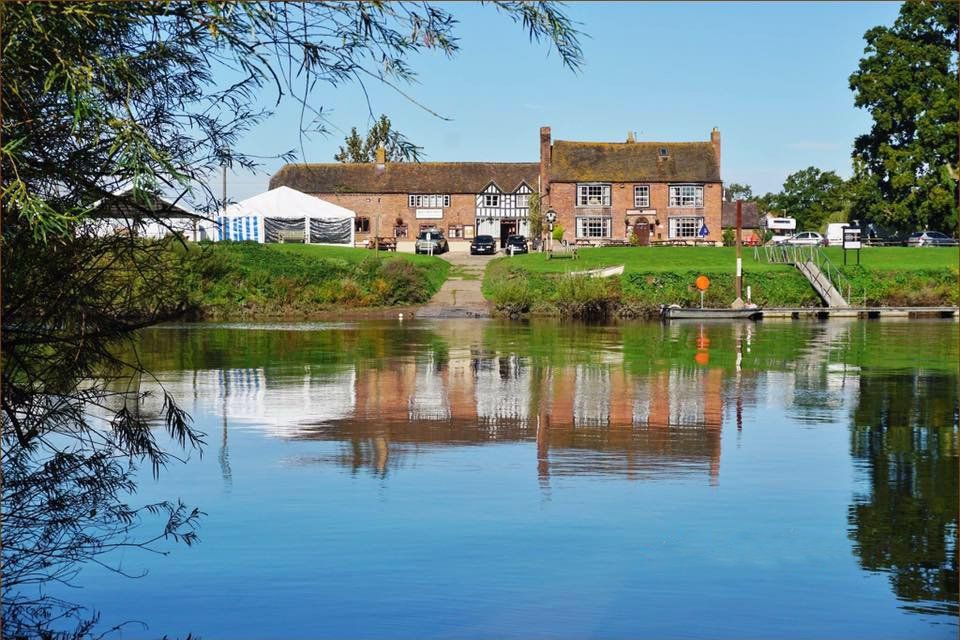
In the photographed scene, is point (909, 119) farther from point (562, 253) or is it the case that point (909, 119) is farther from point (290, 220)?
point (290, 220)

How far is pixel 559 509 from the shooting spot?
15.1m

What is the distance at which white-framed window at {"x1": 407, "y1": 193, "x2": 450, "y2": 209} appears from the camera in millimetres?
100812

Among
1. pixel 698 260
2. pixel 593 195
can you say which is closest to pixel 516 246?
pixel 593 195

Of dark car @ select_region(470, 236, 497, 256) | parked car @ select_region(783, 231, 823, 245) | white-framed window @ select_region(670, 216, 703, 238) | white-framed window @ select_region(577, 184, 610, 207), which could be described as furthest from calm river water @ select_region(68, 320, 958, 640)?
white-framed window @ select_region(670, 216, 703, 238)

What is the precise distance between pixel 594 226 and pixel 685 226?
6979 mm

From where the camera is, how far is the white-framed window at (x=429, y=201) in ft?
331

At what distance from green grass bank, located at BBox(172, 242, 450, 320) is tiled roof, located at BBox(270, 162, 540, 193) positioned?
41113mm

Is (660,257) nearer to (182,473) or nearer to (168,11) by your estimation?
(182,473)

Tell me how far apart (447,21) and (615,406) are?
1446 cm

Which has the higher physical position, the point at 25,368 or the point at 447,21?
the point at 447,21

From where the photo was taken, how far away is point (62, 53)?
31.0 ft

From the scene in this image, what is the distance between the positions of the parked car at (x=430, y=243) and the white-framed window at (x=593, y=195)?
48.4 feet

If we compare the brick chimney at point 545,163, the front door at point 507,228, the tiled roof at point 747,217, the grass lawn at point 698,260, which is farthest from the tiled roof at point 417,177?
the grass lawn at point 698,260

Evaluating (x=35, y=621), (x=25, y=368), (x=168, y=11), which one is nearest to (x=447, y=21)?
(x=168, y=11)
